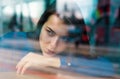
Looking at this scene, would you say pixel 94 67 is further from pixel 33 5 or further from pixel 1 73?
pixel 1 73

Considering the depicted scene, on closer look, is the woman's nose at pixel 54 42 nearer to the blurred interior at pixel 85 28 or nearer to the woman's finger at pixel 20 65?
the blurred interior at pixel 85 28

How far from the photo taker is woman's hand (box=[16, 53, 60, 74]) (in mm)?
2709

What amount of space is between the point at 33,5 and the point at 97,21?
27.1 inches

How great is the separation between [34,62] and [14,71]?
224 mm

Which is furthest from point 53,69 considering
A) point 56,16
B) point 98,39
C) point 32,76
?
point 98,39

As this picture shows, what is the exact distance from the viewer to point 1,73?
3299mm

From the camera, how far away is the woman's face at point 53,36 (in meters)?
2.53

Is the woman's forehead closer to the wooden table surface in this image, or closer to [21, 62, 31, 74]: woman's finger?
the wooden table surface

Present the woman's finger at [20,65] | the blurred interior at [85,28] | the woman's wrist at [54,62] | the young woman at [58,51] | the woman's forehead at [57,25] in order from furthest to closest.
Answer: the woman's finger at [20,65] < the woman's wrist at [54,62] < the woman's forehead at [57,25] < the young woman at [58,51] < the blurred interior at [85,28]

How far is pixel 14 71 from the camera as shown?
3008mm

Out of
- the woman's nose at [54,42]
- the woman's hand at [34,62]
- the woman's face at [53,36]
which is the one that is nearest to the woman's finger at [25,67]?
the woman's hand at [34,62]

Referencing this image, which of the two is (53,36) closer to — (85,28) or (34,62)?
(85,28)

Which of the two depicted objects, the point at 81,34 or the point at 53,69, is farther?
the point at 53,69

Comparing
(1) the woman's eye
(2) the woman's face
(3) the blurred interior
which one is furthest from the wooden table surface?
(1) the woman's eye
